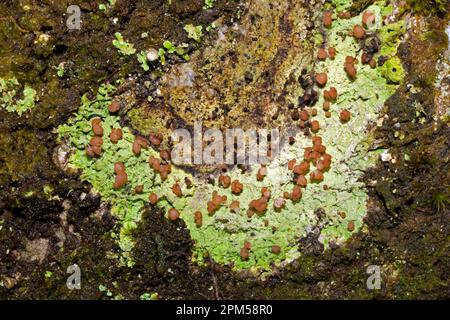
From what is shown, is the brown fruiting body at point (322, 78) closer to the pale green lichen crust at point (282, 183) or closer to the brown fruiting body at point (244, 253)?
the pale green lichen crust at point (282, 183)

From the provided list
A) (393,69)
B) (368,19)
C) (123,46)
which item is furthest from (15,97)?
(393,69)

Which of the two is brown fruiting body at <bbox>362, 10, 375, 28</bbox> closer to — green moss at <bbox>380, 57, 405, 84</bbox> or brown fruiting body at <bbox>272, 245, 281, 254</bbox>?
green moss at <bbox>380, 57, 405, 84</bbox>

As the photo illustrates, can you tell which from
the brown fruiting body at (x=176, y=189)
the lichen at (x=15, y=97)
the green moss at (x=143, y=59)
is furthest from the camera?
the brown fruiting body at (x=176, y=189)

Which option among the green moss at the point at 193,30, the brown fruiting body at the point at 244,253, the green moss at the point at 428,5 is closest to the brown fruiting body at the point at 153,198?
the brown fruiting body at the point at 244,253

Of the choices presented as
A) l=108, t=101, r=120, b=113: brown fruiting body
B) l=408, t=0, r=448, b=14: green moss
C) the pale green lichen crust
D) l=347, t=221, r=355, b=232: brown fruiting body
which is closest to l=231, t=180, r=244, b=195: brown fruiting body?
the pale green lichen crust

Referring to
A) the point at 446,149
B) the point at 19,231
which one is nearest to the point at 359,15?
the point at 446,149

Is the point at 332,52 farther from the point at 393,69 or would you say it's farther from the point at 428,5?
the point at 428,5

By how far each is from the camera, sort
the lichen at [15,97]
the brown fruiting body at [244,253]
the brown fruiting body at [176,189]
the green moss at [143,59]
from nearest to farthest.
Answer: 1. the lichen at [15,97]
2. the green moss at [143,59]
3. the brown fruiting body at [176,189]
4. the brown fruiting body at [244,253]

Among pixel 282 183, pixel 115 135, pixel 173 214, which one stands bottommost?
pixel 173 214
